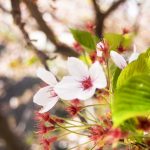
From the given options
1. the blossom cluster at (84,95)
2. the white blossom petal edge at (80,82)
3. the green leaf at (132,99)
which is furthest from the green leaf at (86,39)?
the green leaf at (132,99)

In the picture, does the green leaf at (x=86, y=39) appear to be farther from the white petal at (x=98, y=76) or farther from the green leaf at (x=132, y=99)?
the green leaf at (x=132, y=99)

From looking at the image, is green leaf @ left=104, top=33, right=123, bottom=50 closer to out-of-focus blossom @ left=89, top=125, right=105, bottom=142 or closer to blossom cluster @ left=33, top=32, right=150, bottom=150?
blossom cluster @ left=33, top=32, right=150, bottom=150

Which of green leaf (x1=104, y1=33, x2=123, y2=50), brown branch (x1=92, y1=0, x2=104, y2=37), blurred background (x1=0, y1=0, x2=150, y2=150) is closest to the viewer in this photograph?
green leaf (x1=104, y1=33, x2=123, y2=50)

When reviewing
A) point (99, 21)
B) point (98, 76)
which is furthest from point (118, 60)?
point (99, 21)

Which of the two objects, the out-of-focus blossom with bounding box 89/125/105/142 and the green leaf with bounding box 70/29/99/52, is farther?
the green leaf with bounding box 70/29/99/52

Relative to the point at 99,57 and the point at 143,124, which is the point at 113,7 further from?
the point at 143,124

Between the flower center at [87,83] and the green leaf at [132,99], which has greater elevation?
the flower center at [87,83]

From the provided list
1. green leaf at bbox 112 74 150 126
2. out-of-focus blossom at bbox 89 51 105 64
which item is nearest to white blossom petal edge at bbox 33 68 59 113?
out-of-focus blossom at bbox 89 51 105 64

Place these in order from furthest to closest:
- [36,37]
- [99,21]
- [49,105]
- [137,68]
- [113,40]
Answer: [36,37] → [99,21] → [113,40] → [49,105] → [137,68]
